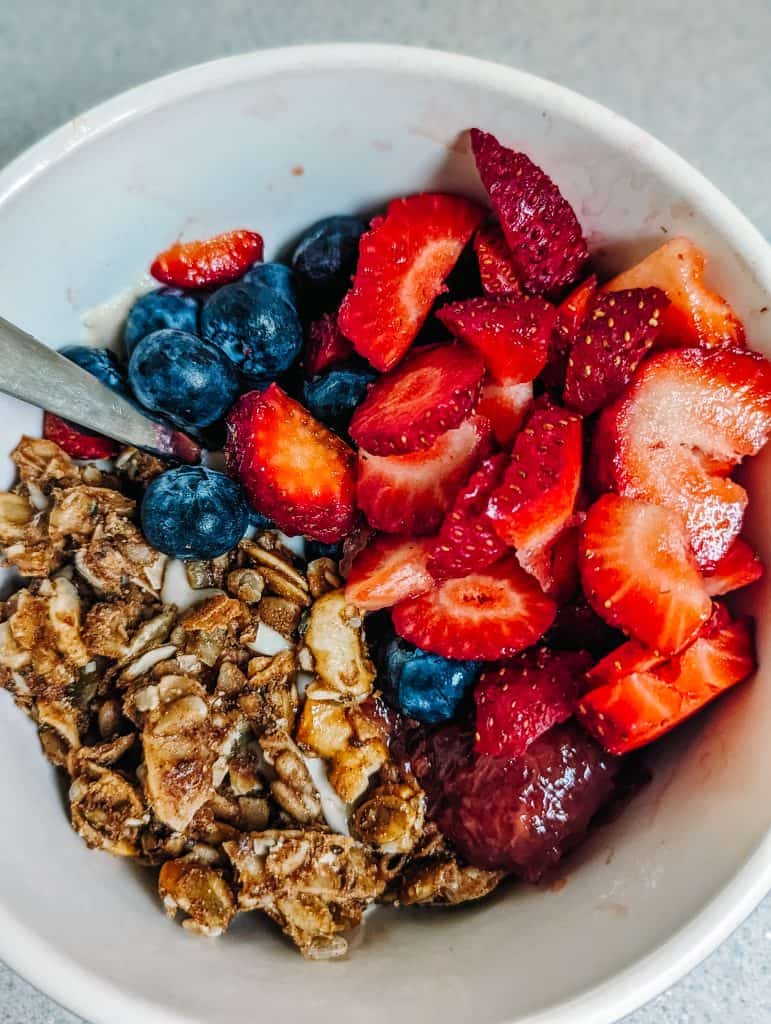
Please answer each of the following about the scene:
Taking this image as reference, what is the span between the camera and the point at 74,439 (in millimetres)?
908

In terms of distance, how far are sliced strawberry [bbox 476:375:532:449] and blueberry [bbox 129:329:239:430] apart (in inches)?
10.0

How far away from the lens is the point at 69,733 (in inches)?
33.5

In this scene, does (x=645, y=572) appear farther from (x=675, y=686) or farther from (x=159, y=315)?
(x=159, y=315)

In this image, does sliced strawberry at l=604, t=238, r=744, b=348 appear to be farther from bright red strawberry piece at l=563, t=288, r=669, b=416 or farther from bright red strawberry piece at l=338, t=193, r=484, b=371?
bright red strawberry piece at l=338, t=193, r=484, b=371

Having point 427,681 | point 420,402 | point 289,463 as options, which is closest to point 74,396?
point 289,463

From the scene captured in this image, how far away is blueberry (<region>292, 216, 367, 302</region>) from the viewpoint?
0.91 metres

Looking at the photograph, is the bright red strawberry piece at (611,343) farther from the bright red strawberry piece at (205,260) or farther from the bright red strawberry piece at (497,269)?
the bright red strawberry piece at (205,260)

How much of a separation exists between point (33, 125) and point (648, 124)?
0.74 metres

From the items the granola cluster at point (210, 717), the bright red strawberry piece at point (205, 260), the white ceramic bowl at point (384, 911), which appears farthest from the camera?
the bright red strawberry piece at point (205, 260)

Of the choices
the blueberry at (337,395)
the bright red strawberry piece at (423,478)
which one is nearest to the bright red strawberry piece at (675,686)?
the bright red strawberry piece at (423,478)

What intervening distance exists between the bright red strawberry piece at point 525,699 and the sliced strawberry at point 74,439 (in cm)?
47

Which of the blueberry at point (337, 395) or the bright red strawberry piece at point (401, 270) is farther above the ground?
the bright red strawberry piece at point (401, 270)

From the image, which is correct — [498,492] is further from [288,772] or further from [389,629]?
[288,772]

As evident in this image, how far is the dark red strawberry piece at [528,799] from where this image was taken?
0.85m
